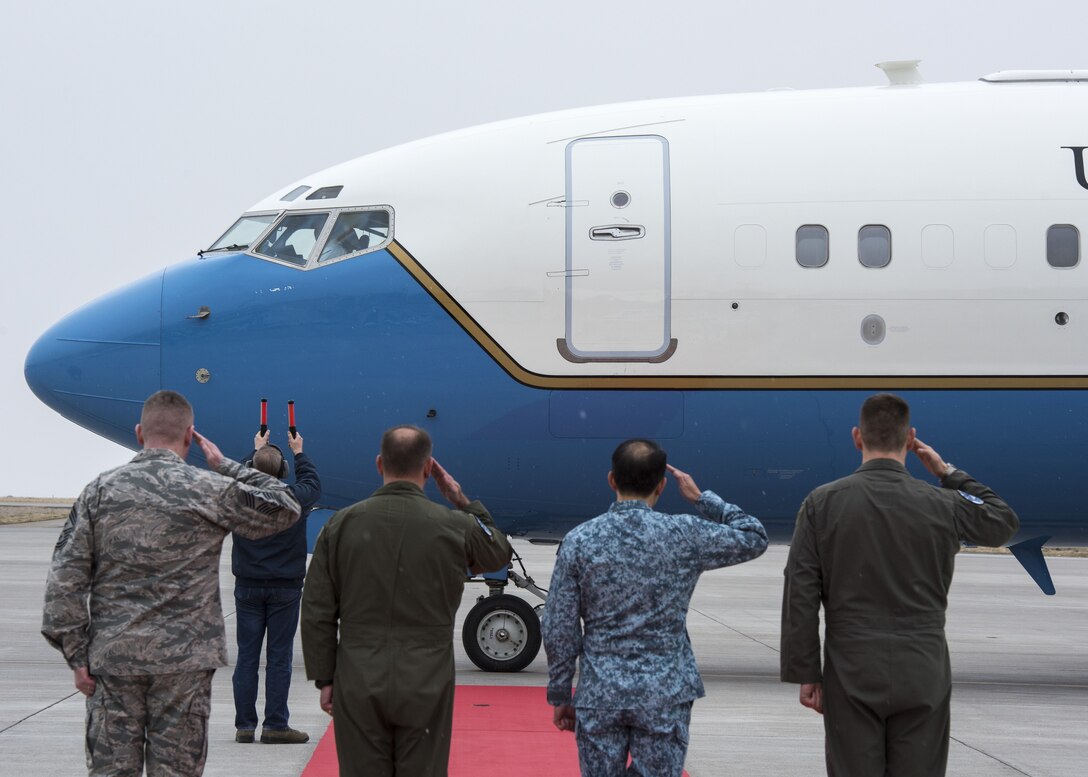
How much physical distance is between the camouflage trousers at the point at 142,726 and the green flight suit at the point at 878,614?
8.02 ft

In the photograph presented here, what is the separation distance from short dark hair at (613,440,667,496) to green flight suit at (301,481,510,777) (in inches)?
25.4

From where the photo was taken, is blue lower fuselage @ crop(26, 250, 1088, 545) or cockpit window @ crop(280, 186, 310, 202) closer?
blue lower fuselage @ crop(26, 250, 1088, 545)

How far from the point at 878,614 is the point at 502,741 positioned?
3.70 meters

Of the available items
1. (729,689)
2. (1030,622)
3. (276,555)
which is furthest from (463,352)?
(1030,622)

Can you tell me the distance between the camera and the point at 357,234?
10.8 m

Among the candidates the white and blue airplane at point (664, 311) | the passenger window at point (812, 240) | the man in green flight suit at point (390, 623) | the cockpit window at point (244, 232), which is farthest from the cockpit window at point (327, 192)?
the man in green flight suit at point (390, 623)

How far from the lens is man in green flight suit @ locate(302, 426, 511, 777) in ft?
16.9

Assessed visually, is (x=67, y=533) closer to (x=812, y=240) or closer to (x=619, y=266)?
(x=619, y=266)

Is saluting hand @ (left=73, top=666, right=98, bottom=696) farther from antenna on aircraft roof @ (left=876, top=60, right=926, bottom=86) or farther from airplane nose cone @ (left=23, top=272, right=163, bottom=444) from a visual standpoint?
antenna on aircraft roof @ (left=876, top=60, right=926, bottom=86)

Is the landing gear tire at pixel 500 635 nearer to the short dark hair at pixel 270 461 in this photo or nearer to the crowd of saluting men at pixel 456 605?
the short dark hair at pixel 270 461

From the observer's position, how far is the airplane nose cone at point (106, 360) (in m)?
10.6

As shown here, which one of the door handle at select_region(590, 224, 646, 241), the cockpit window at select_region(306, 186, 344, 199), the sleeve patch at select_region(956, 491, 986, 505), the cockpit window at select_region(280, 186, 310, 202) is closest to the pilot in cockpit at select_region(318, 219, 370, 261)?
the cockpit window at select_region(306, 186, 344, 199)

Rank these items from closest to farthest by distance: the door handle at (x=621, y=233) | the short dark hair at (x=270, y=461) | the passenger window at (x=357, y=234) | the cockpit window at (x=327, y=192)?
the short dark hair at (x=270, y=461) < the door handle at (x=621, y=233) < the passenger window at (x=357, y=234) < the cockpit window at (x=327, y=192)

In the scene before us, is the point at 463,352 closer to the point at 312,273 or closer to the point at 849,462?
the point at 312,273
